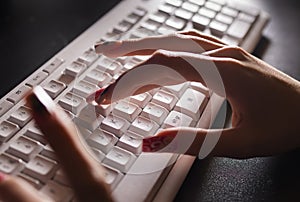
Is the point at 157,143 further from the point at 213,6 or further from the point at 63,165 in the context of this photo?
the point at 213,6

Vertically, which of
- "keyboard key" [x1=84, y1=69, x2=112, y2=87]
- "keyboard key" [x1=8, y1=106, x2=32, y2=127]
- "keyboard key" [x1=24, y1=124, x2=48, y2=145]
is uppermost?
"keyboard key" [x1=84, y1=69, x2=112, y2=87]

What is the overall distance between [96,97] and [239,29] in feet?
0.85

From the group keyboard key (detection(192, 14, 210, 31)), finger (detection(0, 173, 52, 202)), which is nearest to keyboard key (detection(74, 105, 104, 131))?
finger (detection(0, 173, 52, 202))

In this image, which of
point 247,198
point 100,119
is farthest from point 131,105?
point 247,198

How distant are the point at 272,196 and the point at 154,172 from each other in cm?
13

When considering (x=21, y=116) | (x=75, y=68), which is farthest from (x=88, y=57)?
(x=21, y=116)

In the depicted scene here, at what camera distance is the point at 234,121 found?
1.73 ft

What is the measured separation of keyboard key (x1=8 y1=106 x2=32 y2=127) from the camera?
0.51 m

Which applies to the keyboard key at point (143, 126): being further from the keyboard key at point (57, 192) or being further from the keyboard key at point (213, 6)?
the keyboard key at point (213, 6)

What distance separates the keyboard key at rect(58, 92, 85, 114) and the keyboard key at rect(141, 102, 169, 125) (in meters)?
0.07

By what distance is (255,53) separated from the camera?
2.40 ft

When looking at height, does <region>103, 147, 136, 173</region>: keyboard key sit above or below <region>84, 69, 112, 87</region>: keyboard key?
below

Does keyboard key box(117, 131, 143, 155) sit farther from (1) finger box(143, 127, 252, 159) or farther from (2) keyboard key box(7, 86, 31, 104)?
(2) keyboard key box(7, 86, 31, 104)

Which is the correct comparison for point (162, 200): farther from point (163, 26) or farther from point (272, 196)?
point (163, 26)
